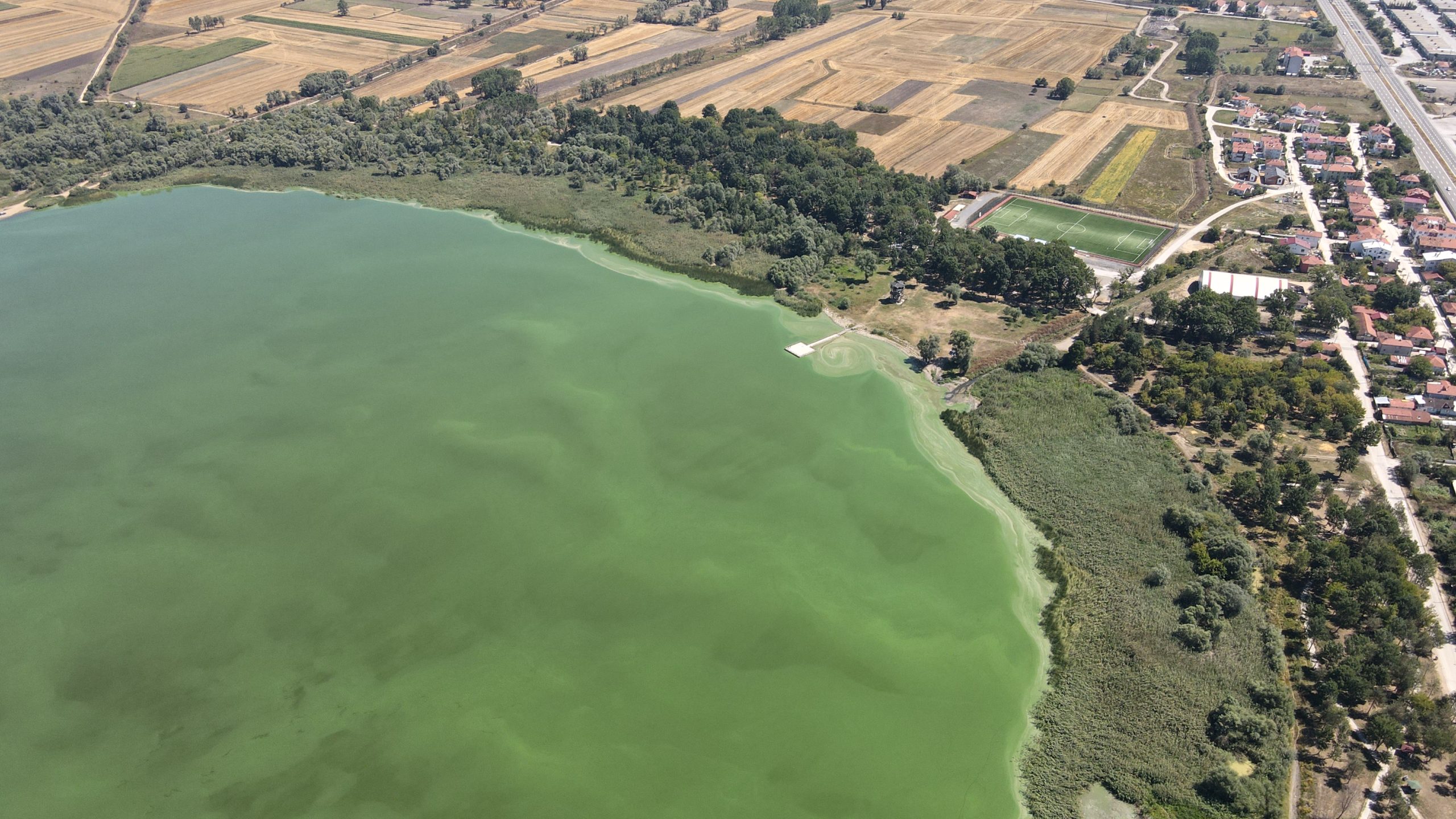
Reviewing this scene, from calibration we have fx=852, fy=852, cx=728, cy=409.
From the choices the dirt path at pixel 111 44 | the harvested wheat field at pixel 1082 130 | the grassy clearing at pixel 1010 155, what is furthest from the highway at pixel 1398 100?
the dirt path at pixel 111 44

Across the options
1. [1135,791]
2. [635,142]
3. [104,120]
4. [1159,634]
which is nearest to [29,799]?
[1135,791]

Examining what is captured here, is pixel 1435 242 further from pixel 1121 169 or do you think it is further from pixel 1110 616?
pixel 1110 616

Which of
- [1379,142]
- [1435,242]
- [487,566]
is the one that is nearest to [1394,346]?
[1435,242]

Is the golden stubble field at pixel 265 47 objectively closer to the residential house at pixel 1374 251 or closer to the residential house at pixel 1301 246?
the residential house at pixel 1301 246

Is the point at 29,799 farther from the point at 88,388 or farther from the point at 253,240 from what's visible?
the point at 253,240

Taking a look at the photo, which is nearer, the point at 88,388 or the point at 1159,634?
the point at 1159,634

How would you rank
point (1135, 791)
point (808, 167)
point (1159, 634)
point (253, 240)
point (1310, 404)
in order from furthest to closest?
1. point (808, 167)
2. point (253, 240)
3. point (1310, 404)
4. point (1159, 634)
5. point (1135, 791)
